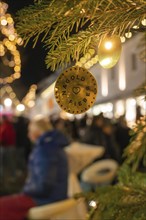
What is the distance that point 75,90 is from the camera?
4.28ft

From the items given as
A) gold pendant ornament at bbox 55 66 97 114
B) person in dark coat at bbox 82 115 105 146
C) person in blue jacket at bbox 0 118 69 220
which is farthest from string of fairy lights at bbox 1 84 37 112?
gold pendant ornament at bbox 55 66 97 114

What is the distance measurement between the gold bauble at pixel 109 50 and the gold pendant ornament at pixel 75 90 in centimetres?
6

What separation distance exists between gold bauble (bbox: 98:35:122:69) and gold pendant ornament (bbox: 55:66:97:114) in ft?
0.19

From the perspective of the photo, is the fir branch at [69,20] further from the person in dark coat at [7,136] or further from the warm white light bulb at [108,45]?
the person in dark coat at [7,136]

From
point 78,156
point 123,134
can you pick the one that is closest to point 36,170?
point 78,156

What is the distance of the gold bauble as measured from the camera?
1276 mm

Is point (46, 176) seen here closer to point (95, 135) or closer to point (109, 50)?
point (109, 50)

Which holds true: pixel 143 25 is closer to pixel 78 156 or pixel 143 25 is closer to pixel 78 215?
pixel 78 215

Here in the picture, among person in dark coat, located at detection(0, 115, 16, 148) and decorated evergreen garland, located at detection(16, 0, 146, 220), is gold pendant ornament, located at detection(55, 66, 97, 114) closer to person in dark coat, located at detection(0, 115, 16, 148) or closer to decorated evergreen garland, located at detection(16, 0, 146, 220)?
decorated evergreen garland, located at detection(16, 0, 146, 220)

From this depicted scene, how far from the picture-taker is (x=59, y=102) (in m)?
1.29

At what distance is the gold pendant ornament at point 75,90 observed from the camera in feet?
4.24

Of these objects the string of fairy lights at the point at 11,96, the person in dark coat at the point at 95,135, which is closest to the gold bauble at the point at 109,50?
the person in dark coat at the point at 95,135

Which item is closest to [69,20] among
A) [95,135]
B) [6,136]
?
[95,135]

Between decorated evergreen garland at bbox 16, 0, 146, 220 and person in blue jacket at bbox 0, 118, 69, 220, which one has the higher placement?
decorated evergreen garland at bbox 16, 0, 146, 220
